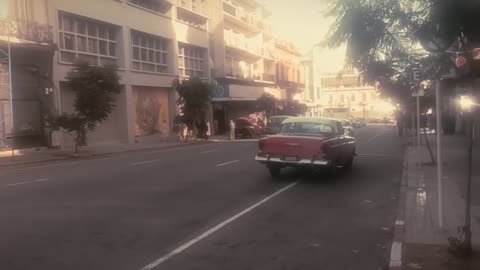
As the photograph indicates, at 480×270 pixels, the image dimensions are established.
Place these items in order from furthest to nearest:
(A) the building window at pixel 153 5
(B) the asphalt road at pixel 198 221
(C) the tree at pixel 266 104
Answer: (C) the tree at pixel 266 104 → (A) the building window at pixel 153 5 → (B) the asphalt road at pixel 198 221

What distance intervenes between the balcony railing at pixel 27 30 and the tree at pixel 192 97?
11.3 metres

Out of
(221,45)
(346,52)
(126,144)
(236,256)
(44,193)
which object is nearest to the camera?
(346,52)

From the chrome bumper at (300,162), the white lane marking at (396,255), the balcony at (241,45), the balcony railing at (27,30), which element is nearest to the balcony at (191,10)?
the balcony at (241,45)

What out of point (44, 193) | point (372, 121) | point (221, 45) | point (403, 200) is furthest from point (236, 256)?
point (372, 121)

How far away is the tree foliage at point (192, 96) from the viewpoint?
119 ft

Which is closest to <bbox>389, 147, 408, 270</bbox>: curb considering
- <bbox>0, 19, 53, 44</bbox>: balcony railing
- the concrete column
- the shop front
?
<bbox>0, 19, 53, 44</bbox>: balcony railing

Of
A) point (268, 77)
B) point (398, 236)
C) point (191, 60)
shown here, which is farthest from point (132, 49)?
point (398, 236)

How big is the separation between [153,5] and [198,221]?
111 ft

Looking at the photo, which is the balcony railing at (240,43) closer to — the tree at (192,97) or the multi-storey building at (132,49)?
the multi-storey building at (132,49)

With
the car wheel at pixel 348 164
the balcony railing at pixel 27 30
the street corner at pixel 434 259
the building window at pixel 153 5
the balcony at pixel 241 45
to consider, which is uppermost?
the building window at pixel 153 5

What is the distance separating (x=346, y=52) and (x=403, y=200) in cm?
513

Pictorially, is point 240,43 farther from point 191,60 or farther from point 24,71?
point 24,71

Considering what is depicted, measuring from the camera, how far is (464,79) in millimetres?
A: 6371

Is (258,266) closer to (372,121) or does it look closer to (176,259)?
(176,259)
